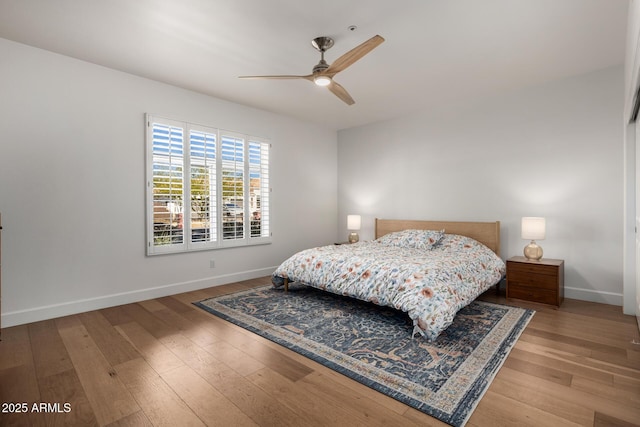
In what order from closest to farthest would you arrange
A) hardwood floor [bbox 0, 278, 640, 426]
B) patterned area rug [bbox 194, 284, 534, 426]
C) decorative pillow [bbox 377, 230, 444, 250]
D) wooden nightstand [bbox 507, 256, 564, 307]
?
hardwood floor [bbox 0, 278, 640, 426]
patterned area rug [bbox 194, 284, 534, 426]
wooden nightstand [bbox 507, 256, 564, 307]
decorative pillow [bbox 377, 230, 444, 250]

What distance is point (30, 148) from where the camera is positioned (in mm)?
3145

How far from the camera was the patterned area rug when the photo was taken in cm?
197

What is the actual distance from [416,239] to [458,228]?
74cm

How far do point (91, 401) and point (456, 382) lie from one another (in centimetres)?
227

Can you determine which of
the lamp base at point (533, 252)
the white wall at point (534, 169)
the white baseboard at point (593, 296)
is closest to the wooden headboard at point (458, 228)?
the white wall at point (534, 169)

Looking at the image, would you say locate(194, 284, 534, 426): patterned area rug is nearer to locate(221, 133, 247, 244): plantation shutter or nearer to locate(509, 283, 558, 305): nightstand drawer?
locate(509, 283, 558, 305): nightstand drawer

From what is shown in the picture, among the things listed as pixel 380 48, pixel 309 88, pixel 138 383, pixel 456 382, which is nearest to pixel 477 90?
pixel 380 48

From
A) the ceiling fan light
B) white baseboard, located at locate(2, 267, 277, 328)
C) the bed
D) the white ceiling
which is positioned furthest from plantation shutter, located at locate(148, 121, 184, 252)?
the ceiling fan light

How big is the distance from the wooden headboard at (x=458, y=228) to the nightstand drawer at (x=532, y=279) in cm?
56

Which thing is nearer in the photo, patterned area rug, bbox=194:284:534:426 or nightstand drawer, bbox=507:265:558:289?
patterned area rug, bbox=194:284:534:426

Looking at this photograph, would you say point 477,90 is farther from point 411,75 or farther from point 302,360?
point 302,360

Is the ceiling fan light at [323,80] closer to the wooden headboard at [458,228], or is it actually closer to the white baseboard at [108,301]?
the wooden headboard at [458,228]

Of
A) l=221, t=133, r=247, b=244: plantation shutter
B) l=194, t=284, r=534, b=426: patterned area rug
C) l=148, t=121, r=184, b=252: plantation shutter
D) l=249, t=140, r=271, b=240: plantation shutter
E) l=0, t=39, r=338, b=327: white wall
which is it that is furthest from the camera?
l=249, t=140, r=271, b=240: plantation shutter

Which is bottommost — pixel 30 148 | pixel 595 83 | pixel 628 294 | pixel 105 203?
pixel 628 294
